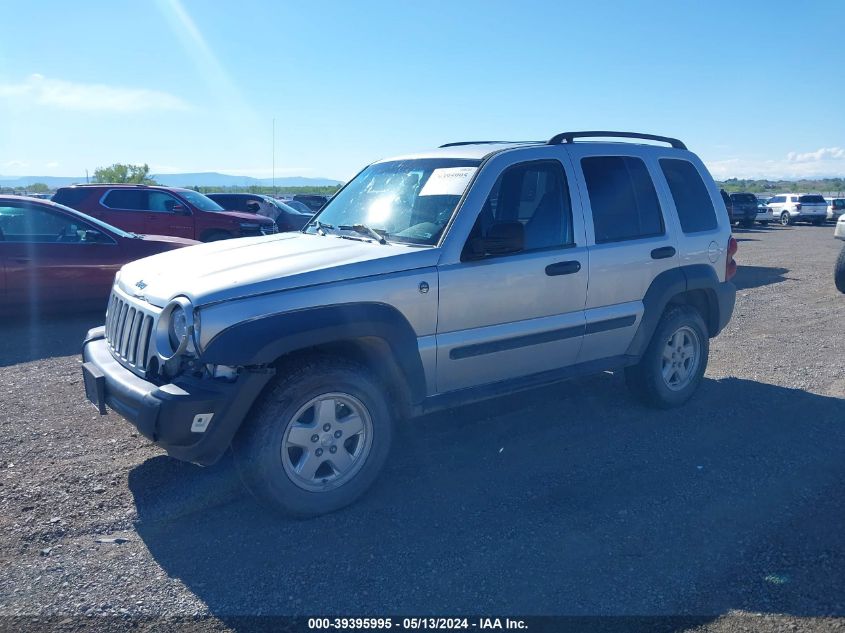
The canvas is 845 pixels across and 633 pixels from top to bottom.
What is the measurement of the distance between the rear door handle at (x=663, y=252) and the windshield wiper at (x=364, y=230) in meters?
2.10

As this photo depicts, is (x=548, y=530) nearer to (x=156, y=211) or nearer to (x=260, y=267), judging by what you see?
(x=260, y=267)

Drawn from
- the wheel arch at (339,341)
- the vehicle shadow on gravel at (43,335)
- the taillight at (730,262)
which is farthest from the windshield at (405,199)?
the vehicle shadow on gravel at (43,335)

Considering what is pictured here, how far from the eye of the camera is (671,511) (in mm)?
4168

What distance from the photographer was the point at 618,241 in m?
5.36

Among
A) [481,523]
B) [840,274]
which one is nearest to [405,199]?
[481,523]

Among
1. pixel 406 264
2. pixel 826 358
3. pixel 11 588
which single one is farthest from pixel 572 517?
pixel 826 358

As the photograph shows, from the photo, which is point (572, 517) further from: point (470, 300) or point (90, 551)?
point (90, 551)

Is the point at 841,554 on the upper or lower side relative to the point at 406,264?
lower

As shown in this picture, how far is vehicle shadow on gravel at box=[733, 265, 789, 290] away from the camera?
1302cm

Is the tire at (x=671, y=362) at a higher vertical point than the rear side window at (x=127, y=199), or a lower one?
lower

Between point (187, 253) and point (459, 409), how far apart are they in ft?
7.74

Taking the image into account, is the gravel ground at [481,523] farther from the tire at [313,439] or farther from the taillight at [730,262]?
the taillight at [730,262]

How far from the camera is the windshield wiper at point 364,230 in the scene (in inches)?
184

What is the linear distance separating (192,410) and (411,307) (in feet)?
4.37
